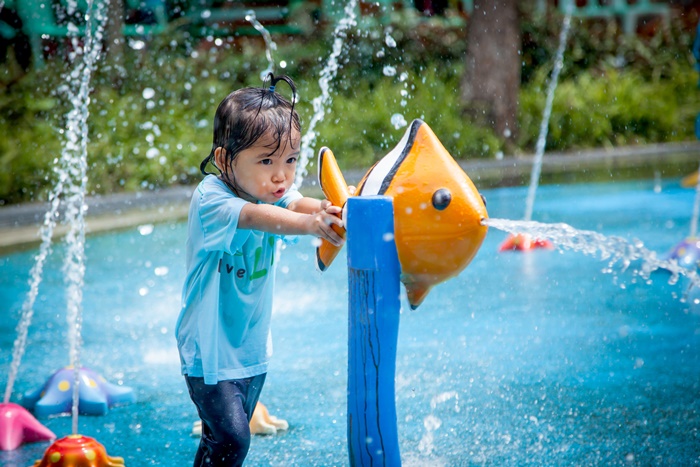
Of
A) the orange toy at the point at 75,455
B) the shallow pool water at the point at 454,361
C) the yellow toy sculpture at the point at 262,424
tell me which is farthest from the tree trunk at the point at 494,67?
the orange toy at the point at 75,455

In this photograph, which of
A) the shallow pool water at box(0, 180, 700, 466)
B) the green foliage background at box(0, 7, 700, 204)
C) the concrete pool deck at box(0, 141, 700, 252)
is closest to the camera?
the shallow pool water at box(0, 180, 700, 466)

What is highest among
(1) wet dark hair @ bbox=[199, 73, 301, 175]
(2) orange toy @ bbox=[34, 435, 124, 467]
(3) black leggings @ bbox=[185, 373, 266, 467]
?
(1) wet dark hair @ bbox=[199, 73, 301, 175]

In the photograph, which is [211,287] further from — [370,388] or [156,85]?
[156,85]

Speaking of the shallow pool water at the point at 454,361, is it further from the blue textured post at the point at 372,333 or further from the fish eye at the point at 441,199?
the fish eye at the point at 441,199

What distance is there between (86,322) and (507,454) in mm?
2889

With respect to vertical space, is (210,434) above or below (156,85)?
below

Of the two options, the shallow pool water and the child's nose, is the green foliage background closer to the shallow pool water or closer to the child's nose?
the shallow pool water

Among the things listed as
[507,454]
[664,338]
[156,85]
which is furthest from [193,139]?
[507,454]

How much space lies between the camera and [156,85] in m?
11.6

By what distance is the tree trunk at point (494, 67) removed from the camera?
1223cm

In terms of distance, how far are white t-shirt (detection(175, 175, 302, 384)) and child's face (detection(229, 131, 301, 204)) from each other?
65 millimetres

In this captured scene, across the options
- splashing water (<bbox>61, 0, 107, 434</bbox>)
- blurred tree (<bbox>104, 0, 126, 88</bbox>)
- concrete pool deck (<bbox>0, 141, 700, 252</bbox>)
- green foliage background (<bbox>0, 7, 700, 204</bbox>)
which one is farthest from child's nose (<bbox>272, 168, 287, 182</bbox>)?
blurred tree (<bbox>104, 0, 126, 88</bbox>)

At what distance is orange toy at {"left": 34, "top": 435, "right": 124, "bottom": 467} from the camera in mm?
2674

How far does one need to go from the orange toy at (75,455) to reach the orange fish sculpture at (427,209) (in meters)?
1.18
